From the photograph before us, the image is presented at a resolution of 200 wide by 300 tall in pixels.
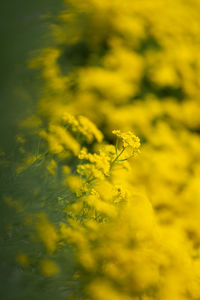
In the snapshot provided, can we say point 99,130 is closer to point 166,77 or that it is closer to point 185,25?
point 166,77

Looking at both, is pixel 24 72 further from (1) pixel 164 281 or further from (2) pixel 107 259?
(1) pixel 164 281

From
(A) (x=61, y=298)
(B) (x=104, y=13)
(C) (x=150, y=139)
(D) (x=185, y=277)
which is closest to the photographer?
(A) (x=61, y=298)

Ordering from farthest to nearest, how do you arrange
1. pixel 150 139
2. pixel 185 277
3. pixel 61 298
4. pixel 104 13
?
1. pixel 150 139
2. pixel 104 13
3. pixel 185 277
4. pixel 61 298

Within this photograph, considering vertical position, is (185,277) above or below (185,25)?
below

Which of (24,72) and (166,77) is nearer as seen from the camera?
(24,72)

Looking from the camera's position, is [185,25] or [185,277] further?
[185,25]

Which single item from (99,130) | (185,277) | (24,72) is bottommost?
(185,277)

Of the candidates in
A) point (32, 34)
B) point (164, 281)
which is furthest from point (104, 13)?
point (164, 281)

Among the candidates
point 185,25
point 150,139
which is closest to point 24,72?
point 150,139

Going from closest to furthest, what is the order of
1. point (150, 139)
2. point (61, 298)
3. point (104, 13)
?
point (61, 298) < point (104, 13) < point (150, 139)
